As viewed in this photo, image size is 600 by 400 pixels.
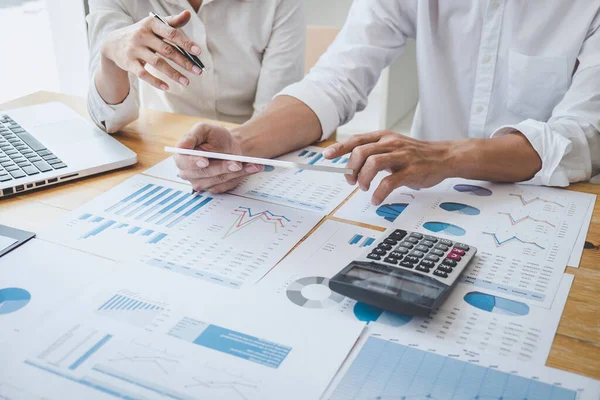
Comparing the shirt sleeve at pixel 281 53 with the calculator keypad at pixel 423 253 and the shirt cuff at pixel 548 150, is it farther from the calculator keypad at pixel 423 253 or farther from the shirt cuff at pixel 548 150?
the calculator keypad at pixel 423 253

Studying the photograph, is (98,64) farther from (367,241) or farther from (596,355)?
(596,355)

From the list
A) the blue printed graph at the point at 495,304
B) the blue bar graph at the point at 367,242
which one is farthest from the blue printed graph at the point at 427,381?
Answer: the blue bar graph at the point at 367,242

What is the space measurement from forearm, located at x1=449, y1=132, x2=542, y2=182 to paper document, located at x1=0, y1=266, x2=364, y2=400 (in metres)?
0.44

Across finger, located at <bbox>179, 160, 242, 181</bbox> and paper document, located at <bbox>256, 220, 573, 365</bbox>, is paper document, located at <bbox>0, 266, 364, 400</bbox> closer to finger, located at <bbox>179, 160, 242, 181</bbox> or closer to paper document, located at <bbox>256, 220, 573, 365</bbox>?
paper document, located at <bbox>256, 220, 573, 365</bbox>

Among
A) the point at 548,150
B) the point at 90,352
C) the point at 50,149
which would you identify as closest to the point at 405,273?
the point at 90,352

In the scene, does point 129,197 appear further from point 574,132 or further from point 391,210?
point 574,132

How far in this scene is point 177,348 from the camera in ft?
1.93

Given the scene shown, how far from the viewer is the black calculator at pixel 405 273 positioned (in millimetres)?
642

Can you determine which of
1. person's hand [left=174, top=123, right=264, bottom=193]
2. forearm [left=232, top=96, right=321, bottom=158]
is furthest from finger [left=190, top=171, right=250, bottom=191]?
forearm [left=232, top=96, right=321, bottom=158]

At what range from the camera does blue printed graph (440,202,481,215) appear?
889 mm

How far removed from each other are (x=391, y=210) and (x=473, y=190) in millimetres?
161

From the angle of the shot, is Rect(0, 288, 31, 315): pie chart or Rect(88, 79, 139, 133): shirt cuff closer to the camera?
Rect(0, 288, 31, 315): pie chart

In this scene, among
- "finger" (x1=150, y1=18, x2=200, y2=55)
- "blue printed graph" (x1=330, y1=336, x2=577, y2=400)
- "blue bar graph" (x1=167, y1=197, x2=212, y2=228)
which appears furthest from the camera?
"finger" (x1=150, y1=18, x2=200, y2=55)

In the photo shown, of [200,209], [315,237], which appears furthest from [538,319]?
[200,209]
